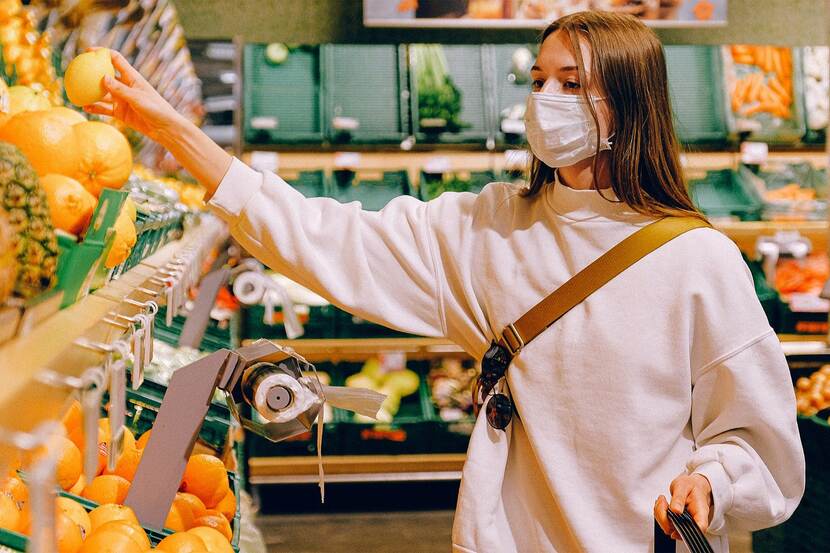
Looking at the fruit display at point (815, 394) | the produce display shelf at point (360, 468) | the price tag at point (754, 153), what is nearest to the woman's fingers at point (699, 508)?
the fruit display at point (815, 394)

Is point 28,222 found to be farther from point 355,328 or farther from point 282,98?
point 282,98

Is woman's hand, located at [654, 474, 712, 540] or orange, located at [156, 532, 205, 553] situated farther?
woman's hand, located at [654, 474, 712, 540]

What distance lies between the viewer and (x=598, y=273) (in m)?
1.65

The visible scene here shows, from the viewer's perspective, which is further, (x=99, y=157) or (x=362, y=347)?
(x=362, y=347)

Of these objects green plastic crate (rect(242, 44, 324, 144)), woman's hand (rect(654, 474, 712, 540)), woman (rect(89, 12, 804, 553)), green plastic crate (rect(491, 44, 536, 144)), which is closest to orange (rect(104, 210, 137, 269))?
woman (rect(89, 12, 804, 553))

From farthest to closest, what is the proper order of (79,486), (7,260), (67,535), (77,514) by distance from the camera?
1. (79,486)
2. (77,514)
3. (67,535)
4. (7,260)

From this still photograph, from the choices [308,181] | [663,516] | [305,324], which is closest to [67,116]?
[663,516]

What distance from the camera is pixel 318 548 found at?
171 inches

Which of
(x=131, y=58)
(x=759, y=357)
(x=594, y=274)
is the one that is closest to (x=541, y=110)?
(x=594, y=274)

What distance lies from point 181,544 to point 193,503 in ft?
1.11

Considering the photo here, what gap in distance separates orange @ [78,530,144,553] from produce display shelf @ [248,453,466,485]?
143 inches

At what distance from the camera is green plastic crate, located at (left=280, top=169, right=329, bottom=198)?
510 centimetres

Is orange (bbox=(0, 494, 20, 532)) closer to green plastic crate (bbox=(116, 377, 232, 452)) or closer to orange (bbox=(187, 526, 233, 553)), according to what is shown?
orange (bbox=(187, 526, 233, 553))

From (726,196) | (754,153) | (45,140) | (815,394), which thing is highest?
(45,140)
